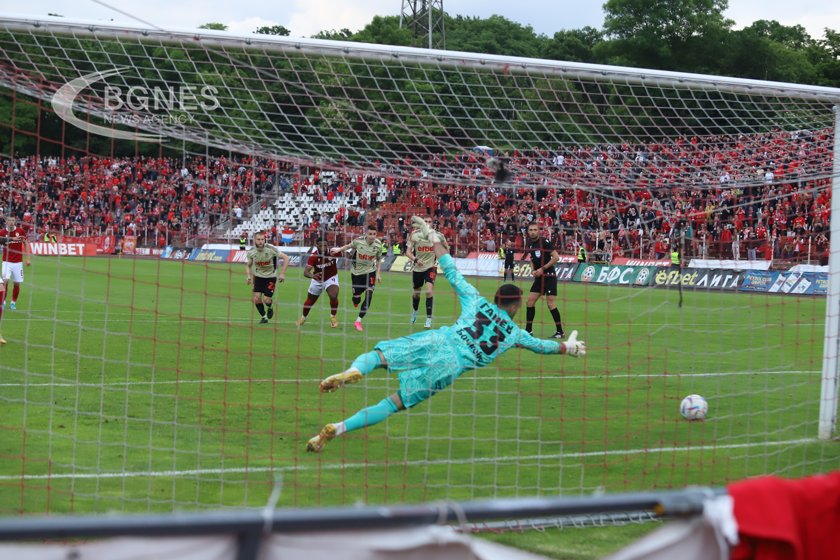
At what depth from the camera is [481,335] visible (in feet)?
27.2

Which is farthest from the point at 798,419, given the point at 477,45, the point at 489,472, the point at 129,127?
the point at 477,45

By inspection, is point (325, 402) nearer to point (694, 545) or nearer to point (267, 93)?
point (267, 93)

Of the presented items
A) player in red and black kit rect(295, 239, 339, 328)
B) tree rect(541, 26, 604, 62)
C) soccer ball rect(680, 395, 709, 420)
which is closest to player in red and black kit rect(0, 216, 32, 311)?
player in red and black kit rect(295, 239, 339, 328)

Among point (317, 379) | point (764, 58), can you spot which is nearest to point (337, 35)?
point (764, 58)

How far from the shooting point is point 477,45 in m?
76.2

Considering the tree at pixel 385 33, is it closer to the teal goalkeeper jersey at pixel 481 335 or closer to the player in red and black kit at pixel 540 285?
the player in red and black kit at pixel 540 285

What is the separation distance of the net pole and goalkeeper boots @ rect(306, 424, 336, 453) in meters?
4.75

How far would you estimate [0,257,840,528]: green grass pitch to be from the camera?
7.45 meters

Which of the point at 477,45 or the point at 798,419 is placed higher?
the point at 477,45

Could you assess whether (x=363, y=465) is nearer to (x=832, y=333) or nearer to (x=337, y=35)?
(x=832, y=333)

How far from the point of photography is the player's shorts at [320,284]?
720 inches

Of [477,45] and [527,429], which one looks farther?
[477,45]

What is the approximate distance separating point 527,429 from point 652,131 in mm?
3350

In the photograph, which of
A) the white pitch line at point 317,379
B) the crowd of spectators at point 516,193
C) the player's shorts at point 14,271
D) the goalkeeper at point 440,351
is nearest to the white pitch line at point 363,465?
the goalkeeper at point 440,351
